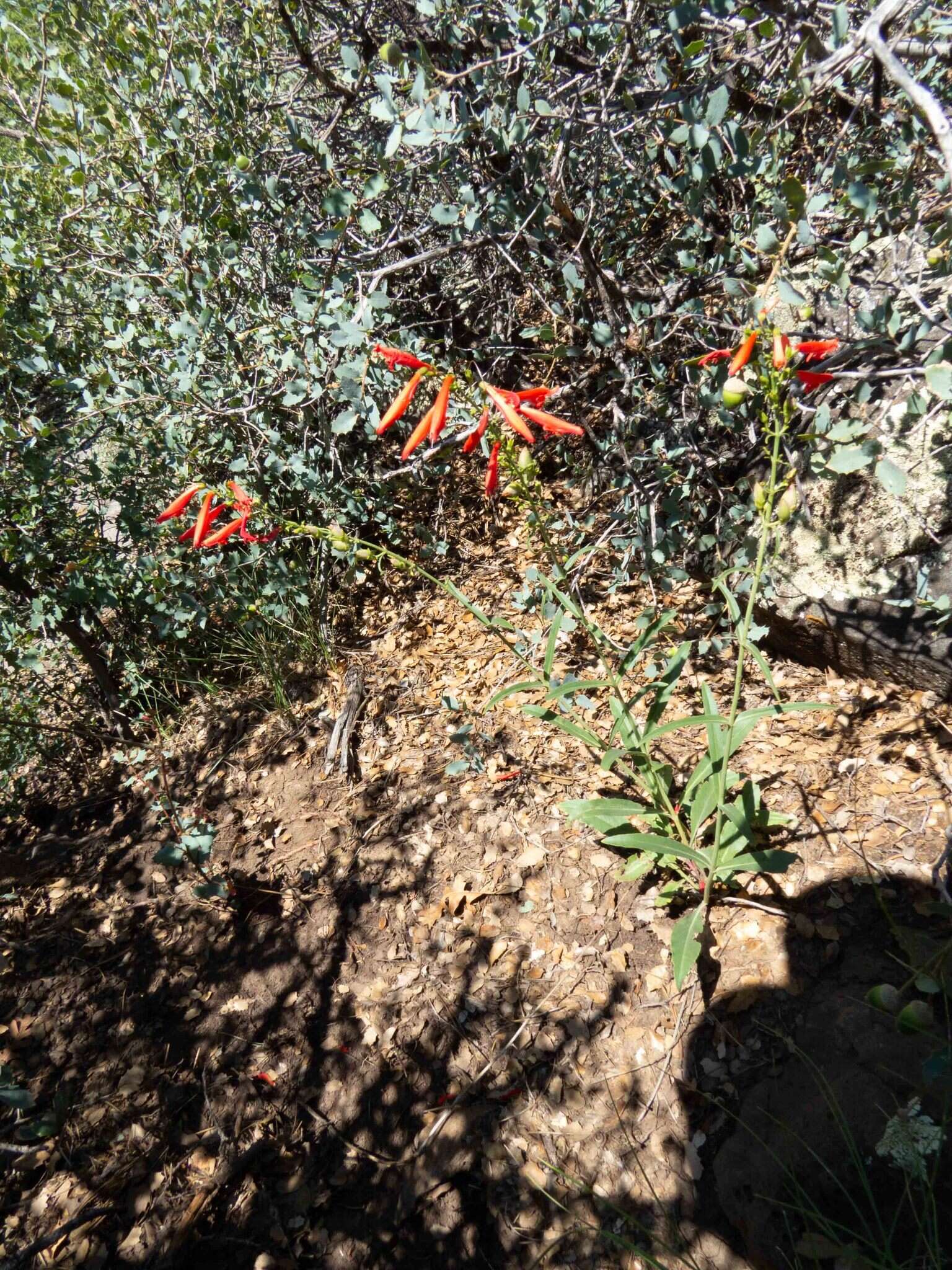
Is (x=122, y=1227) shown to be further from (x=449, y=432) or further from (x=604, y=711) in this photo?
(x=449, y=432)

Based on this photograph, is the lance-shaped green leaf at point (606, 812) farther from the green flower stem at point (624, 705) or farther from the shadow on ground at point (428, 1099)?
the shadow on ground at point (428, 1099)

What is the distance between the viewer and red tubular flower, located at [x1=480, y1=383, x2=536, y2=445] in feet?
4.89

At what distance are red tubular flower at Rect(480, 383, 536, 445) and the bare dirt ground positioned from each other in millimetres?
1329

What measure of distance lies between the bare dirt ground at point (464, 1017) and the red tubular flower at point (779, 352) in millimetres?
1290

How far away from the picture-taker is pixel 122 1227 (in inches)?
72.2

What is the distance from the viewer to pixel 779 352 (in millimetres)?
1316

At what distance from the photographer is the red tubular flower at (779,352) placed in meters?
1.31

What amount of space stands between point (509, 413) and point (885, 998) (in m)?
1.35

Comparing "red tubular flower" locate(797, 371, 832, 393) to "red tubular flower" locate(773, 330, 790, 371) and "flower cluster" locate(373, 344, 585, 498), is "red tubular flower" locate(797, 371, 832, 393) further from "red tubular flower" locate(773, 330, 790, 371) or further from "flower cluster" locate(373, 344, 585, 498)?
"flower cluster" locate(373, 344, 585, 498)

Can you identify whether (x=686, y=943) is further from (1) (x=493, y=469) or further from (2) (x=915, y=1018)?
(1) (x=493, y=469)

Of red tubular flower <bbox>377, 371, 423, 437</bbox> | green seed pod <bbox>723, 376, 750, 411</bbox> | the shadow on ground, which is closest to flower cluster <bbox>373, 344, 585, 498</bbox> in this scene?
red tubular flower <bbox>377, 371, 423, 437</bbox>

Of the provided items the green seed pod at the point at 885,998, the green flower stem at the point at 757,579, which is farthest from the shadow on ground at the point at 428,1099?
the green flower stem at the point at 757,579

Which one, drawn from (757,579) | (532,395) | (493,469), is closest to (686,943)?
(757,579)

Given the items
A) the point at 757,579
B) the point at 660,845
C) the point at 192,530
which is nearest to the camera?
the point at 757,579
